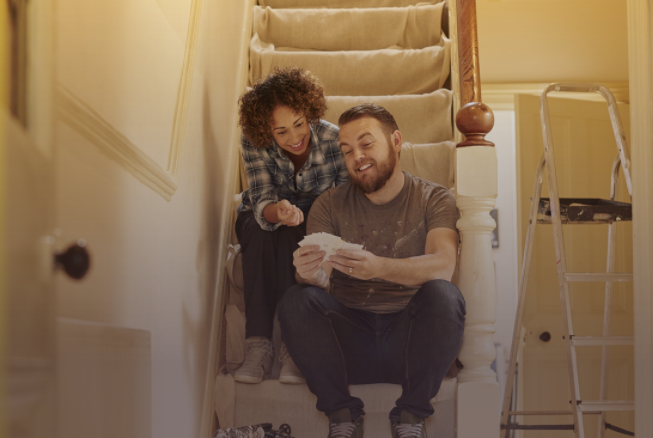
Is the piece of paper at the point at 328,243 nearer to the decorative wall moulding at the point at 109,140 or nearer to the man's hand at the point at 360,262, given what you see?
the man's hand at the point at 360,262

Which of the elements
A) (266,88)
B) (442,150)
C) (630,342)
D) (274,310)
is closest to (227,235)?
(274,310)

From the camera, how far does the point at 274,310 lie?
183cm

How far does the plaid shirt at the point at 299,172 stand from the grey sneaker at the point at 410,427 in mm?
795

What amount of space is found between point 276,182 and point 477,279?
0.78 metres

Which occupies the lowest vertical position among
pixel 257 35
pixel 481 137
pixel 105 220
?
pixel 105 220

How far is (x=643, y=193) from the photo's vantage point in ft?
5.31

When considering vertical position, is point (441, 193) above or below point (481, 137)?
below

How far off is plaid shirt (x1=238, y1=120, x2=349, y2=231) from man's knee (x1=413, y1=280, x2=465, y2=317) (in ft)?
1.94

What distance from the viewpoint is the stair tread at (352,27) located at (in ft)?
8.97

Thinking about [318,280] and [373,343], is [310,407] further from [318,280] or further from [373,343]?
[318,280]

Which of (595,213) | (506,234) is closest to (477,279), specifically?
(595,213)

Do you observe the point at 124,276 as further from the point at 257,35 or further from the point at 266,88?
the point at 257,35

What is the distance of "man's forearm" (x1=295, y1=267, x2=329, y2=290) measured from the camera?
165 centimetres

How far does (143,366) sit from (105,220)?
38 cm
